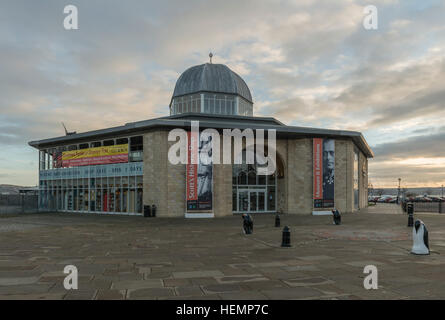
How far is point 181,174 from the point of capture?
29234 mm

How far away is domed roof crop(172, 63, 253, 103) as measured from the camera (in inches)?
1614


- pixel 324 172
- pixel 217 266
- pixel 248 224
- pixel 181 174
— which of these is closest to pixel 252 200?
pixel 324 172

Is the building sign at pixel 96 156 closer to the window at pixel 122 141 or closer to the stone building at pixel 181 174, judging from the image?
the stone building at pixel 181 174

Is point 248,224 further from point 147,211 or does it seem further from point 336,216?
point 147,211

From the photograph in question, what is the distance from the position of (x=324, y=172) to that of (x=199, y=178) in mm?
11756

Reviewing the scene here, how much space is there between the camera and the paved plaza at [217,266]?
7.86m

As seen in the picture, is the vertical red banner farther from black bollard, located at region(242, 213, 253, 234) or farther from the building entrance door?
black bollard, located at region(242, 213, 253, 234)

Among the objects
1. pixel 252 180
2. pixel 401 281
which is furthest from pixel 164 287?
pixel 252 180

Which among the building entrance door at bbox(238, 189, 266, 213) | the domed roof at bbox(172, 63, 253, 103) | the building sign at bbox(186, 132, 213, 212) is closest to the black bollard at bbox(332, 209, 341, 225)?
the building sign at bbox(186, 132, 213, 212)

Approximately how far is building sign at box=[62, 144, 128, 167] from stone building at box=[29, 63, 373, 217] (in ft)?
0.29

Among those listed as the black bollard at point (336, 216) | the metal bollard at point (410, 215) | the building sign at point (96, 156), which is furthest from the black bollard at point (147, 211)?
the metal bollard at point (410, 215)

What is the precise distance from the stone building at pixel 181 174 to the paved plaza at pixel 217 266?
38.1ft

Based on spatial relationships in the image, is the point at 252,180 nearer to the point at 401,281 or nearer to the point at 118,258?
the point at 118,258
